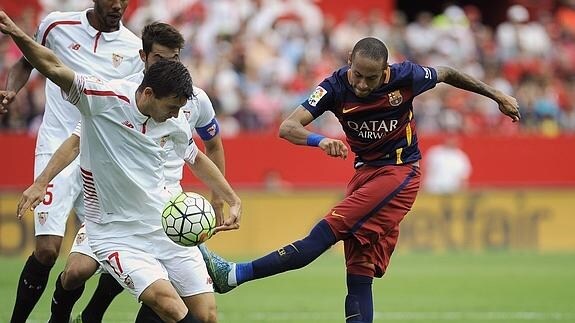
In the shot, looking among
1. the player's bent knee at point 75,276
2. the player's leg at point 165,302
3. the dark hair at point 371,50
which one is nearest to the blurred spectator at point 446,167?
the dark hair at point 371,50

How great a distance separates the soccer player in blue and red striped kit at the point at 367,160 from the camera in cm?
865

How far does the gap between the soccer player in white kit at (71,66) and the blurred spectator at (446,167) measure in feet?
45.6

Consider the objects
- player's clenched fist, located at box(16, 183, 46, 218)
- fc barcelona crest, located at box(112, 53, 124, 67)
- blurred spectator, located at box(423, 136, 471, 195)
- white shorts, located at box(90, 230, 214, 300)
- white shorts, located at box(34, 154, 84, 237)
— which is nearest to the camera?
white shorts, located at box(90, 230, 214, 300)

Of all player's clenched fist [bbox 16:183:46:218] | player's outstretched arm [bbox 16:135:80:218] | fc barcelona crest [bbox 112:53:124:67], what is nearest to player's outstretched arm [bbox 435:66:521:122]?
fc barcelona crest [bbox 112:53:124:67]

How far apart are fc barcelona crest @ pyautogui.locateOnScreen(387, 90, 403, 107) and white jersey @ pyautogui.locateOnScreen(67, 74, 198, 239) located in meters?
1.68

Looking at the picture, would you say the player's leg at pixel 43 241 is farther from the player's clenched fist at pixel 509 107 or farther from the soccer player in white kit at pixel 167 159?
the player's clenched fist at pixel 509 107

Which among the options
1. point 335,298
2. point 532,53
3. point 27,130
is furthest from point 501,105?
point 532,53

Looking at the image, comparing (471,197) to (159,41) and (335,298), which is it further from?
(159,41)

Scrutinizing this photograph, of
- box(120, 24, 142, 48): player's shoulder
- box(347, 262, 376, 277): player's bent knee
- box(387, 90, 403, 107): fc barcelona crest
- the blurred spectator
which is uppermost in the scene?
box(120, 24, 142, 48): player's shoulder

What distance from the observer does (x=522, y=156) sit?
24141mm

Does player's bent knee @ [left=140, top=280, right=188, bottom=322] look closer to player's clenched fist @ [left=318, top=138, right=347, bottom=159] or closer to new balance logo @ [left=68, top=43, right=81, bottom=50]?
player's clenched fist @ [left=318, top=138, right=347, bottom=159]

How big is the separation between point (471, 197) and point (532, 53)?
6067 millimetres

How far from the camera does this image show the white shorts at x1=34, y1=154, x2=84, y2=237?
949cm

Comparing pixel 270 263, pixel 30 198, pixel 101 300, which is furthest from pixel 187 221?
pixel 101 300
